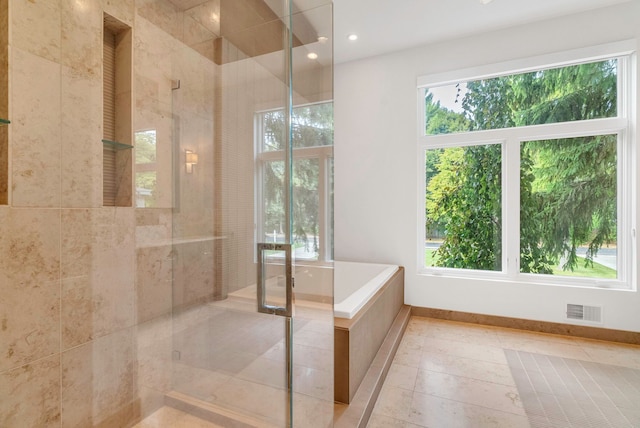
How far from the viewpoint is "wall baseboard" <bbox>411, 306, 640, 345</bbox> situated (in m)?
2.72

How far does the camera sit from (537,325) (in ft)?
9.80

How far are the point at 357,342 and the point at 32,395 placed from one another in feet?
4.74

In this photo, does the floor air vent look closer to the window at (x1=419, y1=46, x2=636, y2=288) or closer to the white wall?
the white wall

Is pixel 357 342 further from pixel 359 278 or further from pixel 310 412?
pixel 359 278

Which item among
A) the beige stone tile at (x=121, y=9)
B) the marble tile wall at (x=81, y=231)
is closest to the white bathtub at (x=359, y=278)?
the marble tile wall at (x=81, y=231)

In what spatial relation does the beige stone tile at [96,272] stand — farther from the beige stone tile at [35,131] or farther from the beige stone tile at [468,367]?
the beige stone tile at [468,367]

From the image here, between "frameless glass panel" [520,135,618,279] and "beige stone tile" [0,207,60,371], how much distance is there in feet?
12.3

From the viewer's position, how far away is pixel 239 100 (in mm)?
1418

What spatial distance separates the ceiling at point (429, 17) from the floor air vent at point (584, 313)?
2.85 metres

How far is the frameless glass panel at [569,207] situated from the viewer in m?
2.88

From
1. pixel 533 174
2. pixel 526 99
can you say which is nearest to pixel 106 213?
pixel 533 174

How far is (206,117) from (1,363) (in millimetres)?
1102

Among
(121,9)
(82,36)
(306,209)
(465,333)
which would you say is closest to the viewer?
(82,36)

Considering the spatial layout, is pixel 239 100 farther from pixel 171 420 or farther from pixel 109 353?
pixel 171 420
